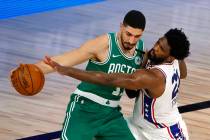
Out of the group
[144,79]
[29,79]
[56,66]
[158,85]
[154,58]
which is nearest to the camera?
[56,66]

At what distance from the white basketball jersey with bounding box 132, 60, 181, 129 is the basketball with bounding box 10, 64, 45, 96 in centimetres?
87

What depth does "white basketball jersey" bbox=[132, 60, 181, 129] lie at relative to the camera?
5250mm

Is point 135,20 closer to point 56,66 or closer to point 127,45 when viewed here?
point 127,45

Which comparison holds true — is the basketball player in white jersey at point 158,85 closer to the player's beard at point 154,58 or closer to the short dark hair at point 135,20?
the player's beard at point 154,58

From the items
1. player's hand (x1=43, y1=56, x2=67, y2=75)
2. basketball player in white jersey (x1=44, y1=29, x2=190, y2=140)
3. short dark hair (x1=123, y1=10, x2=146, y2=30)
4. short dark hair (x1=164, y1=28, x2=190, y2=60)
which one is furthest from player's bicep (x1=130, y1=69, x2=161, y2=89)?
player's hand (x1=43, y1=56, x2=67, y2=75)

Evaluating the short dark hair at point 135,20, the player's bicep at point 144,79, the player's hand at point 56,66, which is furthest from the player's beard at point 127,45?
the player's hand at point 56,66

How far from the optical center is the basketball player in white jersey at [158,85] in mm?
4980

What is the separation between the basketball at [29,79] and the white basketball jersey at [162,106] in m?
0.87

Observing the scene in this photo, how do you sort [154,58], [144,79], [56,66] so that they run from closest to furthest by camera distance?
1. [56,66]
2. [144,79]
3. [154,58]

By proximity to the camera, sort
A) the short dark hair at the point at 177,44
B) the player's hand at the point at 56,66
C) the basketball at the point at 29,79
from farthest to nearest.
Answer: the short dark hair at the point at 177,44, the basketball at the point at 29,79, the player's hand at the point at 56,66

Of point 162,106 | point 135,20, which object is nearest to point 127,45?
point 135,20

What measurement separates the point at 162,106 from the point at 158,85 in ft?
0.74

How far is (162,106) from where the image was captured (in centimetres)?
530

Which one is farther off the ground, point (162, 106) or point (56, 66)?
point (56, 66)
